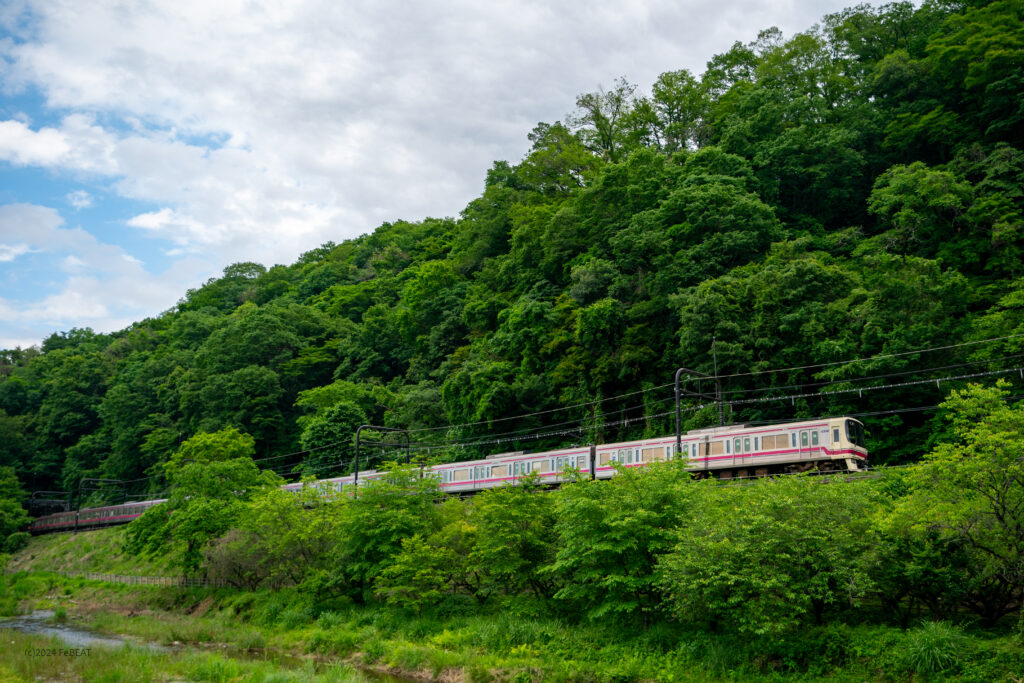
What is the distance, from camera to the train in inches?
1110

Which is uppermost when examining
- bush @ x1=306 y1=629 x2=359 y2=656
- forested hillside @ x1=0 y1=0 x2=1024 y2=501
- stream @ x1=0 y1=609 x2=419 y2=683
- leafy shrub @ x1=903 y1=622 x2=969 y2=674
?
forested hillside @ x1=0 y1=0 x2=1024 y2=501

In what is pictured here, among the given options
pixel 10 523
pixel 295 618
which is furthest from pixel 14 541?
pixel 295 618

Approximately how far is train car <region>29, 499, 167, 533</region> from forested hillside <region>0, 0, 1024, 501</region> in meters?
A: 8.10

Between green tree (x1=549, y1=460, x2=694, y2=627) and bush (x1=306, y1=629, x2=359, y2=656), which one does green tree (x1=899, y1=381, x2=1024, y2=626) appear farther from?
bush (x1=306, y1=629, x2=359, y2=656)

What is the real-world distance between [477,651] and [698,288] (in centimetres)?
2277

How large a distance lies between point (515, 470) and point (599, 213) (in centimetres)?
2082

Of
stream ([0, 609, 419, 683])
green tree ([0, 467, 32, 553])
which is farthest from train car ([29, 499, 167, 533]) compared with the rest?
stream ([0, 609, 419, 683])

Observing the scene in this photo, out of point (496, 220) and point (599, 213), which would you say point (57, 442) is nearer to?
point (496, 220)

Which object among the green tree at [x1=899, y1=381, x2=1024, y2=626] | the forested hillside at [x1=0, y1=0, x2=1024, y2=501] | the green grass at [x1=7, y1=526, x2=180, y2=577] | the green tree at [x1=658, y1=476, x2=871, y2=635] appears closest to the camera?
the green tree at [x1=899, y1=381, x2=1024, y2=626]

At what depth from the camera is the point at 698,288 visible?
1475 inches

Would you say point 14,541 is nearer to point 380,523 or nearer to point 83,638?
point 83,638

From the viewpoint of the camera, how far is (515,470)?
3653 cm

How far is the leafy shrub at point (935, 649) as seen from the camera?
14953 millimetres

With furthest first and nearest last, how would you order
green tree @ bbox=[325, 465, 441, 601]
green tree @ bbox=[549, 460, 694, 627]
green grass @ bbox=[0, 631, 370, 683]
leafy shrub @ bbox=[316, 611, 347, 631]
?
leafy shrub @ bbox=[316, 611, 347, 631] < green tree @ bbox=[325, 465, 441, 601] < green tree @ bbox=[549, 460, 694, 627] < green grass @ bbox=[0, 631, 370, 683]
